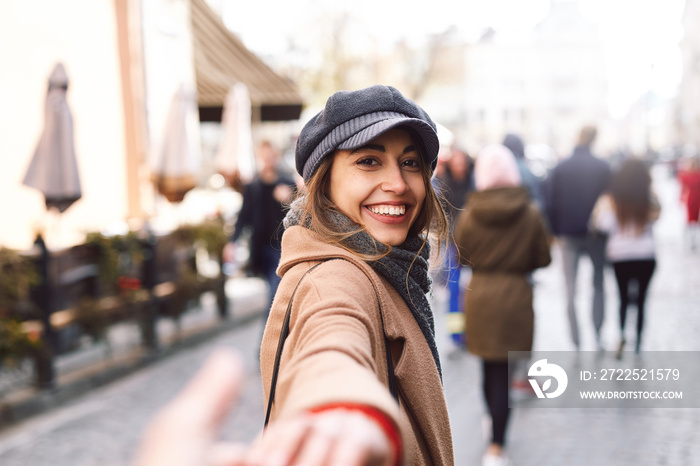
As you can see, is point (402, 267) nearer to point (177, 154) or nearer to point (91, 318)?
point (91, 318)

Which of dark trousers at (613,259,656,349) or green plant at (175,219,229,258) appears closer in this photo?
dark trousers at (613,259,656,349)

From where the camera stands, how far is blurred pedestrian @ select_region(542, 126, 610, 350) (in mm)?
6438

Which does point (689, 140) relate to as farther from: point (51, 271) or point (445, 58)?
point (51, 271)

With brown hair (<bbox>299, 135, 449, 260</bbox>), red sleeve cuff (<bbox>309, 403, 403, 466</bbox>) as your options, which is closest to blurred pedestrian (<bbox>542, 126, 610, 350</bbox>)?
brown hair (<bbox>299, 135, 449, 260</bbox>)

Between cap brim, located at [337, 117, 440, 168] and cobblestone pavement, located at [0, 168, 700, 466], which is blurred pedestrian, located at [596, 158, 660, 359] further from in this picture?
cap brim, located at [337, 117, 440, 168]

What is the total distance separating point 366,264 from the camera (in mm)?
1505

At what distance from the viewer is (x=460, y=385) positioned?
19.2 feet

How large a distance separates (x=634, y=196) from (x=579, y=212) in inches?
28.4

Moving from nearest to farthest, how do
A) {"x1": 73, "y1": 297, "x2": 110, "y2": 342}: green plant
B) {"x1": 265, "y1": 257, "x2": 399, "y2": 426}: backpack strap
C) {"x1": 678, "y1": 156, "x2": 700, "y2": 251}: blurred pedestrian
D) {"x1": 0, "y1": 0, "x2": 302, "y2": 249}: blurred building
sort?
{"x1": 265, "y1": 257, "x2": 399, "y2": 426}: backpack strap → {"x1": 73, "y1": 297, "x2": 110, "y2": 342}: green plant → {"x1": 0, "y1": 0, "x2": 302, "y2": 249}: blurred building → {"x1": 678, "y1": 156, "x2": 700, "y2": 251}: blurred pedestrian

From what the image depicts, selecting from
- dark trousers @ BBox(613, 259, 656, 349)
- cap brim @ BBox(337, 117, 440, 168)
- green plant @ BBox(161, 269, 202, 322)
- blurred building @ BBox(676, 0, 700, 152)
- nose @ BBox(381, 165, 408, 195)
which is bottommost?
green plant @ BBox(161, 269, 202, 322)

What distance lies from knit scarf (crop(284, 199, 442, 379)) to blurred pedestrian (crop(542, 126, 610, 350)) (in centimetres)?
492

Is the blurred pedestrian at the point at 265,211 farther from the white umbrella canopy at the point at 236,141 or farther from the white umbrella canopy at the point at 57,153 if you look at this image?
the white umbrella canopy at the point at 236,141

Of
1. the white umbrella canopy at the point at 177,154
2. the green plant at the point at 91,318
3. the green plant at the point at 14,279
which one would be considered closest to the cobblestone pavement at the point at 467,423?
the green plant at the point at 91,318

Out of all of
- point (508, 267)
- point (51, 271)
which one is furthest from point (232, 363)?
point (51, 271)
